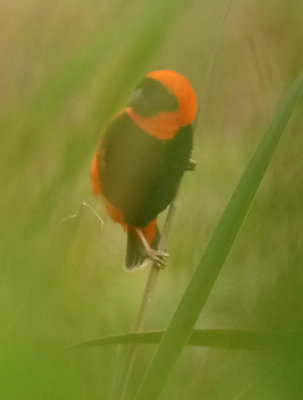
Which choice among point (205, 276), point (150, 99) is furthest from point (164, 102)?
point (205, 276)

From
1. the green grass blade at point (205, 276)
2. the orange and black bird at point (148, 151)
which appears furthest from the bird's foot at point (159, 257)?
the green grass blade at point (205, 276)

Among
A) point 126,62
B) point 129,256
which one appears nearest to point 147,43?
point 126,62

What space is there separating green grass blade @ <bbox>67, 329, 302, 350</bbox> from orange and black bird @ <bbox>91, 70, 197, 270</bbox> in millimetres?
70

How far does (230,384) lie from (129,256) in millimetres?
170

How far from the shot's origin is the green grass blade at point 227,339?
0.12 meters

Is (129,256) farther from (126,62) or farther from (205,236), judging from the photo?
(126,62)

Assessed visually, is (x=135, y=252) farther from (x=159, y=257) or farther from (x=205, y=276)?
(x=205, y=276)

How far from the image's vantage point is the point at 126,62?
0.37 ft

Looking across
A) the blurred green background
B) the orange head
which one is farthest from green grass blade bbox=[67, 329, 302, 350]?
the orange head

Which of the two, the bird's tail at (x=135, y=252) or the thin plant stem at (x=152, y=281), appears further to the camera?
the bird's tail at (x=135, y=252)

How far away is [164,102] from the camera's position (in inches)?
12.0

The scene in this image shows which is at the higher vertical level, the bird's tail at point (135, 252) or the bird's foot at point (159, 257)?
the bird's foot at point (159, 257)

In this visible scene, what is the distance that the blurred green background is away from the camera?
0.36 ft

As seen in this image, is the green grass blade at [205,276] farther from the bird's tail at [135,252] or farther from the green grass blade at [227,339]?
the bird's tail at [135,252]
